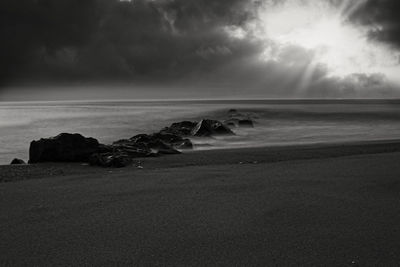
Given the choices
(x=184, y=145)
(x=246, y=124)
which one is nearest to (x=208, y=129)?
(x=184, y=145)

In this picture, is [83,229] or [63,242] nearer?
[63,242]

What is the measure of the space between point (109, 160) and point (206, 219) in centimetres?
434

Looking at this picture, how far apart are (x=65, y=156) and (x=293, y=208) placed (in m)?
6.22

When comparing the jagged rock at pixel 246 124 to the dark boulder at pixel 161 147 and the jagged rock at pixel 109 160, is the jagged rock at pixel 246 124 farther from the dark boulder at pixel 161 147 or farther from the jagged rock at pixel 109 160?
the jagged rock at pixel 109 160

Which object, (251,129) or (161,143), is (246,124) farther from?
(161,143)

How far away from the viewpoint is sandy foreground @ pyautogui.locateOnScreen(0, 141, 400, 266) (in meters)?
2.84

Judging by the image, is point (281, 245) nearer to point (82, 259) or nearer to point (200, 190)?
point (82, 259)

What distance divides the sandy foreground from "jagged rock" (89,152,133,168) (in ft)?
5.68

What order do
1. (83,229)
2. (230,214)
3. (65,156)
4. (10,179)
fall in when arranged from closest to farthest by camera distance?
1. (83,229)
2. (230,214)
3. (10,179)
4. (65,156)

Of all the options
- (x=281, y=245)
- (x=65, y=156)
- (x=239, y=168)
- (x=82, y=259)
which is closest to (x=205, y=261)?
(x=281, y=245)

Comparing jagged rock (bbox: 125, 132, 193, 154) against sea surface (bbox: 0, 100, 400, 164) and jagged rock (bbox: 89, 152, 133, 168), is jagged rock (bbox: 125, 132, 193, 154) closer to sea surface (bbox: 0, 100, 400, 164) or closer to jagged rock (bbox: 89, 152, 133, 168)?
sea surface (bbox: 0, 100, 400, 164)

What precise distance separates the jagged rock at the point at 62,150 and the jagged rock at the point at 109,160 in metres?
0.81

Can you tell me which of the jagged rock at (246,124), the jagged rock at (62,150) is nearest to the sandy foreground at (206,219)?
the jagged rock at (62,150)

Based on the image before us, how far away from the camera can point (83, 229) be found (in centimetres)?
338
